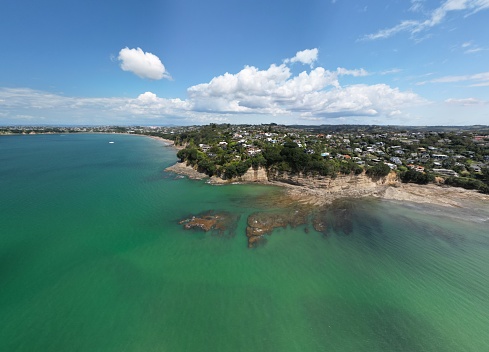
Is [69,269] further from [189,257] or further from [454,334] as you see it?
[454,334]

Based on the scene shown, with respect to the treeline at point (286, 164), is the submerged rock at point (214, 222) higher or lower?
lower

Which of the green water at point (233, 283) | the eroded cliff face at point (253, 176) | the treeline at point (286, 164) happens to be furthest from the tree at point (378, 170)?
the eroded cliff face at point (253, 176)

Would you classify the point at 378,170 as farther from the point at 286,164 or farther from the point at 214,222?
the point at 214,222

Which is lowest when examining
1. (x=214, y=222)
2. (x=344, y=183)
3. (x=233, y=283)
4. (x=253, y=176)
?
(x=233, y=283)

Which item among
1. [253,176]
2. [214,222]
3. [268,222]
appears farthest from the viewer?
[253,176]

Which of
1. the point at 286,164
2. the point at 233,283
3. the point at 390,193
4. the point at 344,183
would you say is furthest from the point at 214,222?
the point at 390,193

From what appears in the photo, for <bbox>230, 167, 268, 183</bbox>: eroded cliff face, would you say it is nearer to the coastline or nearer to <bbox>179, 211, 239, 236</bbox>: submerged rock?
the coastline

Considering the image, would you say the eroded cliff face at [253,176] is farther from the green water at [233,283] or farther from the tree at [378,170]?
the tree at [378,170]
